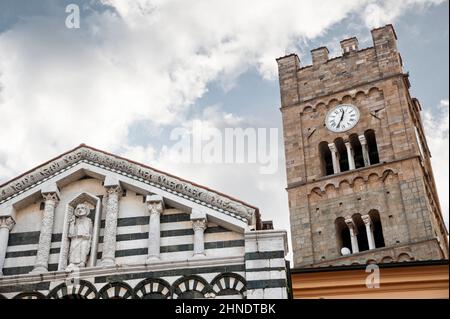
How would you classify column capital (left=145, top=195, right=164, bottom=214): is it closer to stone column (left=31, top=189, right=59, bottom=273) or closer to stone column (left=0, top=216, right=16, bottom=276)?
stone column (left=31, top=189, right=59, bottom=273)

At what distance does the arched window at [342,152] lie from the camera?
3941cm

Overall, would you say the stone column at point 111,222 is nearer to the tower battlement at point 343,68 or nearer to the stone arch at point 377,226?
the stone arch at point 377,226

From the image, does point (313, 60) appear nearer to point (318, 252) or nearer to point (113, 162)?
point (318, 252)

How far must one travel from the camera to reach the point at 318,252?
1410 inches

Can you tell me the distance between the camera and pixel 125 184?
603 inches

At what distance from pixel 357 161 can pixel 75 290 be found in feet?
88.7

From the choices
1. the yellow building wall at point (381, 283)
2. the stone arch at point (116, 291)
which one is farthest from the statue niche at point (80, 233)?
the yellow building wall at point (381, 283)

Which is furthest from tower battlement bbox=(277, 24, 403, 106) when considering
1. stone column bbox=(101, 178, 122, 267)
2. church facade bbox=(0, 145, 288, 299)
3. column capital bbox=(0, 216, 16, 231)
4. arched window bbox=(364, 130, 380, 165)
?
column capital bbox=(0, 216, 16, 231)

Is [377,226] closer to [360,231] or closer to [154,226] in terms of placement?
[360,231]

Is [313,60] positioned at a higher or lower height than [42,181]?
higher

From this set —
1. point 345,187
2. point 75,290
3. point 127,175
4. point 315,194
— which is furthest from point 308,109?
point 75,290

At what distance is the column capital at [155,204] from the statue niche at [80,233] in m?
1.05
